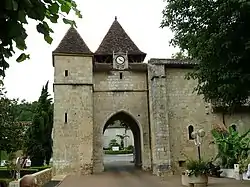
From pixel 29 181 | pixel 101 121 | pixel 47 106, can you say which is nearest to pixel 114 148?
pixel 47 106

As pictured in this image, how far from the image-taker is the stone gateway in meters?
23.6

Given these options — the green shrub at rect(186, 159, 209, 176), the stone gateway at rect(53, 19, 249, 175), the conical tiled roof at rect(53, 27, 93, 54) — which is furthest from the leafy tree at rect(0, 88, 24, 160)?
the green shrub at rect(186, 159, 209, 176)

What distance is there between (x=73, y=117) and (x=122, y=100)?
4.28 m

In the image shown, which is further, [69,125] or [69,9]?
[69,125]

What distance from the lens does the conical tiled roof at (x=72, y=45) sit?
84.9 feet

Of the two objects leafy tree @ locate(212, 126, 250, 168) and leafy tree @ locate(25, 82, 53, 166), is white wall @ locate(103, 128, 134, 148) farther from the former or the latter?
leafy tree @ locate(212, 126, 250, 168)

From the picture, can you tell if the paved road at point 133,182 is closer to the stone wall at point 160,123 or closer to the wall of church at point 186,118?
the stone wall at point 160,123

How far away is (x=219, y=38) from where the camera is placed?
9594 millimetres

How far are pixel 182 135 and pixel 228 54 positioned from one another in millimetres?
14964

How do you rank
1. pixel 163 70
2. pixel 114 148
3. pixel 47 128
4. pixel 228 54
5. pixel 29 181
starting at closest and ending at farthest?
pixel 29 181
pixel 228 54
pixel 163 70
pixel 47 128
pixel 114 148

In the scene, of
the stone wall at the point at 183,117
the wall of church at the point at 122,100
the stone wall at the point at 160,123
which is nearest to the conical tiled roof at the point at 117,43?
the wall of church at the point at 122,100

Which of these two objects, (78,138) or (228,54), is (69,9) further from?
(78,138)

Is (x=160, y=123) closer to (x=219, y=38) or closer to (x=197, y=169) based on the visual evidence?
(x=197, y=169)

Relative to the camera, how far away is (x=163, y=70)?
23844mm
